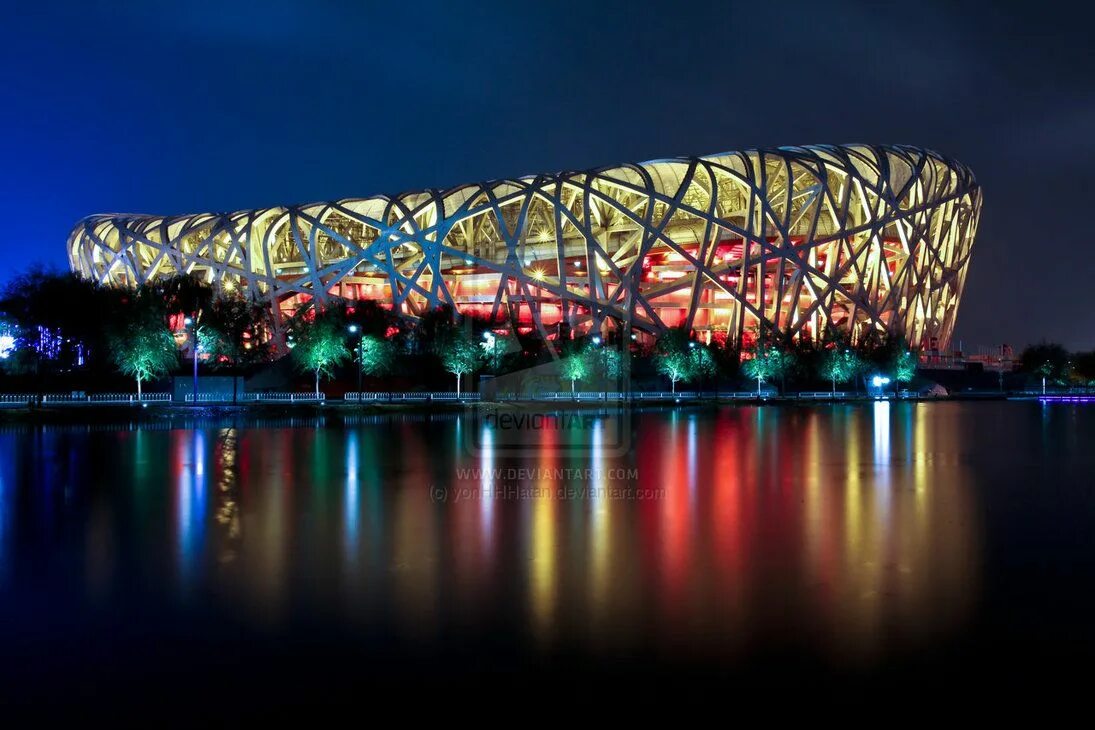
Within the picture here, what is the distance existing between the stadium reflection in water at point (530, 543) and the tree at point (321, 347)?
27515 millimetres

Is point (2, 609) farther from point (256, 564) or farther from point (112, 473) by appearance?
point (112, 473)

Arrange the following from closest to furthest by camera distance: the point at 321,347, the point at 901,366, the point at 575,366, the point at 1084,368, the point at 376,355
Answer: the point at 321,347
the point at 376,355
the point at 575,366
the point at 901,366
the point at 1084,368

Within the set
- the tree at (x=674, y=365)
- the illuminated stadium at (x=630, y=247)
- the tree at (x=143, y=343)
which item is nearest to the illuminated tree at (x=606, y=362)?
the tree at (x=674, y=365)

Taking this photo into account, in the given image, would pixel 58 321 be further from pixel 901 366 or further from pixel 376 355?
pixel 901 366

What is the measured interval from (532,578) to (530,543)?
59.2 inches

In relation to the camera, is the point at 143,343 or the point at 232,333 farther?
the point at 232,333

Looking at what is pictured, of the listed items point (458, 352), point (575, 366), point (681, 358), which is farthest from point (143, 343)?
point (681, 358)

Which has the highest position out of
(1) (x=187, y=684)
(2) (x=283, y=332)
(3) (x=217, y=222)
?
(3) (x=217, y=222)

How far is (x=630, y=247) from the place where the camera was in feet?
236

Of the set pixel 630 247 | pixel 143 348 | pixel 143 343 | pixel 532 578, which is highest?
pixel 630 247

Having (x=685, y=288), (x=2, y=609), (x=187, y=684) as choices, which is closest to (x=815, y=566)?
(x=187, y=684)

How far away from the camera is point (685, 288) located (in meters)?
72.8

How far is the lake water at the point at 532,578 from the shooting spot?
17.2ft

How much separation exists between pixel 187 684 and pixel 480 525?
17.1 feet
